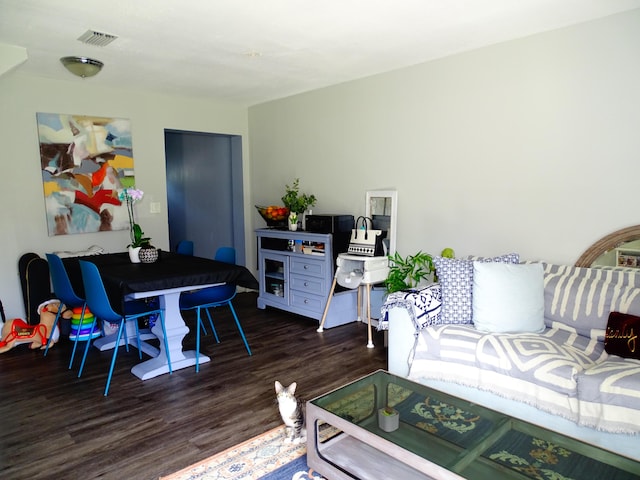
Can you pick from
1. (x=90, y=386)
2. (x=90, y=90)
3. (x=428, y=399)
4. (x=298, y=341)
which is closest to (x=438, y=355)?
(x=428, y=399)

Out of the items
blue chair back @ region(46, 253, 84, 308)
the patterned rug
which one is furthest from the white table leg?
the patterned rug

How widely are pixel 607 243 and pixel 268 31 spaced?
8.72 ft

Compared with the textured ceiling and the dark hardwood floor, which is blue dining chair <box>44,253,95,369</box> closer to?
the dark hardwood floor

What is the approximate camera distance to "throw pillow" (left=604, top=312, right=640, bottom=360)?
2336mm

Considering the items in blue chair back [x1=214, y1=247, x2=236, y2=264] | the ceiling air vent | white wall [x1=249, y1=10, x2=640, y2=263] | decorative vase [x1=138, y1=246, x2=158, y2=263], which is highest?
the ceiling air vent

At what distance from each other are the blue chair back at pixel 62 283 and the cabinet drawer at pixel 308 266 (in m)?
2.01

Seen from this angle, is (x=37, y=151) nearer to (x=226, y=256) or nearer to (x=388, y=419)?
(x=226, y=256)

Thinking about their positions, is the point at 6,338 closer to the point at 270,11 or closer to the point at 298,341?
the point at 298,341

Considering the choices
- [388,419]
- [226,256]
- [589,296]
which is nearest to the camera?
[388,419]

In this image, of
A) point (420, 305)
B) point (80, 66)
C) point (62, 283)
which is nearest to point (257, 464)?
point (420, 305)

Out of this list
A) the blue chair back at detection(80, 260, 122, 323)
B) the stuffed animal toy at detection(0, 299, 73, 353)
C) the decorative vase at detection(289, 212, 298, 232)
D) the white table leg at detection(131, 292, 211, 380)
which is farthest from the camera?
the decorative vase at detection(289, 212, 298, 232)

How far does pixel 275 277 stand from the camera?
16.2ft

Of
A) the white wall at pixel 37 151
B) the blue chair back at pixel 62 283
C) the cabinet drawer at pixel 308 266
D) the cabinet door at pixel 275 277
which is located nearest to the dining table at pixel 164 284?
the blue chair back at pixel 62 283

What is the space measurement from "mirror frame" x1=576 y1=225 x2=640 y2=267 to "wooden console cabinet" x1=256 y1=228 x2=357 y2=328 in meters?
2.15
